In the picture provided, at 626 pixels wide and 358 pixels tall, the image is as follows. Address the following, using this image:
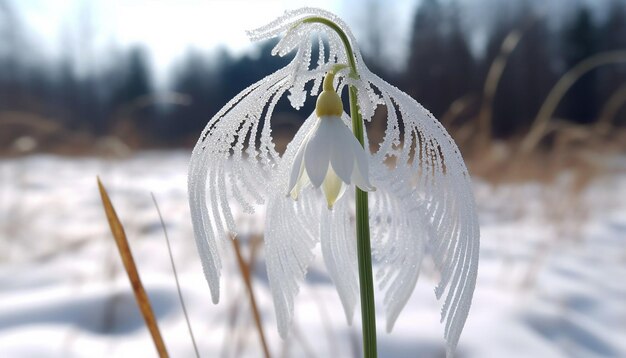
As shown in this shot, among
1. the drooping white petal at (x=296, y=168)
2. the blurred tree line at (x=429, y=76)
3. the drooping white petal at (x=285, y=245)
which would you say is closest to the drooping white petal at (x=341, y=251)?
the drooping white petal at (x=285, y=245)

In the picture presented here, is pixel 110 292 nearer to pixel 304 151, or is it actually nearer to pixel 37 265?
pixel 37 265

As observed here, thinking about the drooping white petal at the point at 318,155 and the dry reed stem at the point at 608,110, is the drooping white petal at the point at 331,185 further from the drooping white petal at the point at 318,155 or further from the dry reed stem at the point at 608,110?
the dry reed stem at the point at 608,110

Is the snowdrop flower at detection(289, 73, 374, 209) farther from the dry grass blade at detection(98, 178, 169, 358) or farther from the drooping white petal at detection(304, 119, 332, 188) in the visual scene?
the dry grass blade at detection(98, 178, 169, 358)

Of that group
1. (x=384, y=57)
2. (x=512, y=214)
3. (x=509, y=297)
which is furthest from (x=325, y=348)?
(x=384, y=57)

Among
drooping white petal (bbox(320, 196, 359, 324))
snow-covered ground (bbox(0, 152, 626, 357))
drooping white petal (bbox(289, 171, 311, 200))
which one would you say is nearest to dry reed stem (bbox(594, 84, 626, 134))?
snow-covered ground (bbox(0, 152, 626, 357))

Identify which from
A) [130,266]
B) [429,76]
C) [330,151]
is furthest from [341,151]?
[429,76]

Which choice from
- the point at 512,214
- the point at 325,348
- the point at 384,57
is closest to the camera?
the point at 325,348
